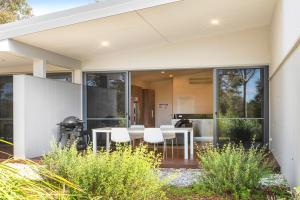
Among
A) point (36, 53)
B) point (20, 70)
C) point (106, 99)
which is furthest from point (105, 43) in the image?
point (20, 70)

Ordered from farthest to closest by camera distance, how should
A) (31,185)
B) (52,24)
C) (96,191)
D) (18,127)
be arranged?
(18,127) → (52,24) → (96,191) → (31,185)

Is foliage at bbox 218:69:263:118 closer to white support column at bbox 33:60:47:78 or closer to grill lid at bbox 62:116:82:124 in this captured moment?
grill lid at bbox 62:116:82:124

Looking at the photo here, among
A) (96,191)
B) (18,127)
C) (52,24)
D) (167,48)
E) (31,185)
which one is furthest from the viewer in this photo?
(167,48)

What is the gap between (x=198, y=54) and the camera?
32.6 feet

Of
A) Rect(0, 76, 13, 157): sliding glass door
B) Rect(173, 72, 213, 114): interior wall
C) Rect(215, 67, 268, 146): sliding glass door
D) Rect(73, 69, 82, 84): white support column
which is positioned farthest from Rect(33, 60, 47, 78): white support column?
Rect(173, 72, 213, 114): interior wall

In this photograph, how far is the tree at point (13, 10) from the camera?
19.2m

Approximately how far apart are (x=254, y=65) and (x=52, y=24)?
5440 millimetres

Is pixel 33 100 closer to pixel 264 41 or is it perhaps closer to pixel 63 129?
pixel 63 129

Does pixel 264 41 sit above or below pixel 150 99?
above

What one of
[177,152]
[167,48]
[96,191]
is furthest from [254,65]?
[96,191]

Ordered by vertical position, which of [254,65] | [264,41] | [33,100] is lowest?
[33,100]

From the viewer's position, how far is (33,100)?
865 cm

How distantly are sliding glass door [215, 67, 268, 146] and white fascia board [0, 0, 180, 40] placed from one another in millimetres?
4068

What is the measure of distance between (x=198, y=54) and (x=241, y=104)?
1.81 m
